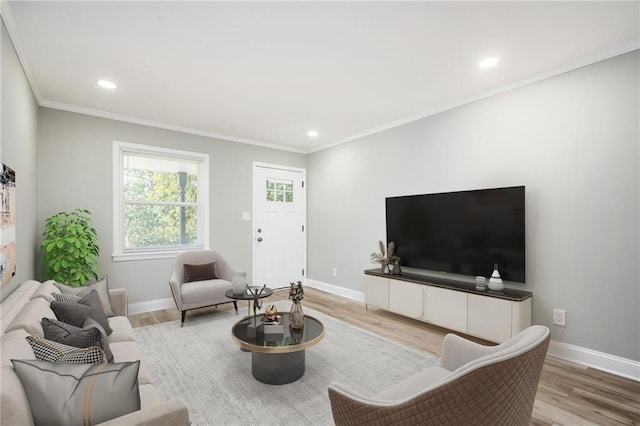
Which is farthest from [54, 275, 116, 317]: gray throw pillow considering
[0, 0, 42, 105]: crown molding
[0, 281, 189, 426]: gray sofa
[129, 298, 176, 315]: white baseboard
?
[0, 0, 42, 105]: crown molding

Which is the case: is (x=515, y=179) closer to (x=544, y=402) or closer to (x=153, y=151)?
(x=544, y=402)

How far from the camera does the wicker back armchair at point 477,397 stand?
41.2 inches

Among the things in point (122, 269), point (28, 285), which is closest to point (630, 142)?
point (28, 285)

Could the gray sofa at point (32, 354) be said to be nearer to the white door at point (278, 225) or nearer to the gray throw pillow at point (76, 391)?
the gray throw pillow at point (76, 391)

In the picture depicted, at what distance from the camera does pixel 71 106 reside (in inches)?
146

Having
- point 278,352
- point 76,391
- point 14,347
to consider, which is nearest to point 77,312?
point 14,347

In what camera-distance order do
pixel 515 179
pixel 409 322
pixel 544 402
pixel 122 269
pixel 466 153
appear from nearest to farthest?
pixel 544 402 < pixel 515 179 < pixel 466 153 < pixel 409 322 < pixel 122 269

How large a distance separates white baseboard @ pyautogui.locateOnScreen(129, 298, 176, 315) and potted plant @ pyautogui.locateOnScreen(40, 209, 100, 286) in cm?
83

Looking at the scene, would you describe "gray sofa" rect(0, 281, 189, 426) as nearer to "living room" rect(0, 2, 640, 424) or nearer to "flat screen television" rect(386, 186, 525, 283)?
"living room" rect(0, 2, 640, 424)

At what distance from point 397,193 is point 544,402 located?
268 cm

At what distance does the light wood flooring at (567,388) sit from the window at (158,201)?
108 cm

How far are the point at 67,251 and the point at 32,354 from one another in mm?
2471

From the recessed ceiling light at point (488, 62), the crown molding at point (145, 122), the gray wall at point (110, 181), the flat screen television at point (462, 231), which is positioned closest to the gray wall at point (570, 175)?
the flat screen television at point (462, 231)

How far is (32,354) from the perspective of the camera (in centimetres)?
129
